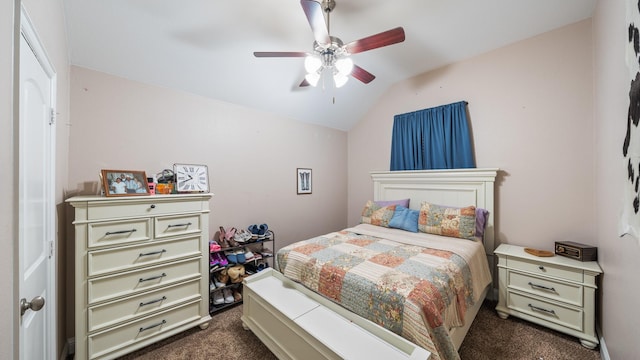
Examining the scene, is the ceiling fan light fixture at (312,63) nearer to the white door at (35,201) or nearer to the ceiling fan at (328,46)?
the ceiling fan at (328,46)

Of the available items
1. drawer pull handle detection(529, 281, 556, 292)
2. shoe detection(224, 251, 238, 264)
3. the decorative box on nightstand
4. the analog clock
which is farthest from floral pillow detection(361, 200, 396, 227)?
the analog clock

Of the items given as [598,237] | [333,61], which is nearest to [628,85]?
[598,237]

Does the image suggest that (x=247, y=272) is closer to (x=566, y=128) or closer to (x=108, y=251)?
(x=108, y=251)

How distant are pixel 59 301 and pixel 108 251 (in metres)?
0.49

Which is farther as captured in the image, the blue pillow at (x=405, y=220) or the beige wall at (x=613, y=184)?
the blue pillow at (x=405, y=220)

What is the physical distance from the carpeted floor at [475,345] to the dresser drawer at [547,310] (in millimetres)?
126

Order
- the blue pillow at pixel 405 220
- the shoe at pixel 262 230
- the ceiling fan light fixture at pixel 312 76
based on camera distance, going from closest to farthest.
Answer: the ceiling fan light fixture at pixel 312 76, the blue pillow at pixel 405 220, the shoe at pixel 262 230

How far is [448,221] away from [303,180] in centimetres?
202

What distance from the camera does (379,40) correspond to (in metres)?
1.64

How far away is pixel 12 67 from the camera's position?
787 millimetres

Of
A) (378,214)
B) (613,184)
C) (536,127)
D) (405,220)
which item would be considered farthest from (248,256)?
(536,127)

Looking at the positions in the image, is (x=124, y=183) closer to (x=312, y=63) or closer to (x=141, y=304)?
(x=141, y=304)

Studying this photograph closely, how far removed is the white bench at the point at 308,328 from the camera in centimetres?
129

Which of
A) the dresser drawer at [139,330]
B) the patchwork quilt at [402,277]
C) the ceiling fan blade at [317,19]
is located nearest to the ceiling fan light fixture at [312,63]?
the ceiling fan blade at [317,19]
